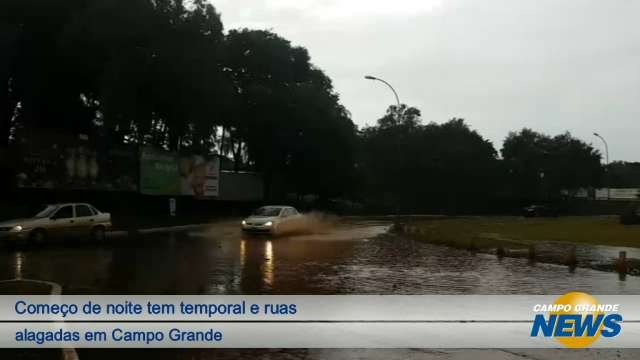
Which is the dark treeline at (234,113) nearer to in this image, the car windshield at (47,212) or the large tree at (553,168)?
the large tree at (553,168)

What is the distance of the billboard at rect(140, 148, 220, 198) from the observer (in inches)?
1684

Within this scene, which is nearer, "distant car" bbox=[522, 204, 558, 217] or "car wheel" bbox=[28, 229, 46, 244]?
"car wheel" bbox=[28, 229, 46, 244]

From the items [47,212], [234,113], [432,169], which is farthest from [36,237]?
[432,169]

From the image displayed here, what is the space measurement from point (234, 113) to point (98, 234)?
94.8 ft

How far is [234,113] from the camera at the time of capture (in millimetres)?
53812

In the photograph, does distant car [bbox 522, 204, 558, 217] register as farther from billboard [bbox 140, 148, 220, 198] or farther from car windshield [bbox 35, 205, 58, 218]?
car windshield [bbox 35, 205, 58, 218]

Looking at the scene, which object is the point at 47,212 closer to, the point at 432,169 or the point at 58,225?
the point at 58,225

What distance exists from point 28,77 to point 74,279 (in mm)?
27549

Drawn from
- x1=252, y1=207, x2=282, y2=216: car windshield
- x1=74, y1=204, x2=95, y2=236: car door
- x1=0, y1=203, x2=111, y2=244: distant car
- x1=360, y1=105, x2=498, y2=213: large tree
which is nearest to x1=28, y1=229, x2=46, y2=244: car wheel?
x1=0, y1=203, x2=111, y2=244: distant car

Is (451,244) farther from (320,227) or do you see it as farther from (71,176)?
(71,176)

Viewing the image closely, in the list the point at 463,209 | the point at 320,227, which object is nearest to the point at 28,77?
the point at 320,227

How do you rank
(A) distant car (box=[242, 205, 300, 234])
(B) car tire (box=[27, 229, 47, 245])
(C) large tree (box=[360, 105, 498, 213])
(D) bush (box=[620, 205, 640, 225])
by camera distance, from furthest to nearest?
(C) large tree (box=[360, 105, 498, 213])
(D) bush (box=[620, 205, 640, 225])
(A) distant car (box=[242, 205, 300, 234])
(B) car tire (box=[27, 229, 47, 245])

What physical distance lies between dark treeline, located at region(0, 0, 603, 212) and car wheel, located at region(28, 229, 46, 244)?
1321 centimetres

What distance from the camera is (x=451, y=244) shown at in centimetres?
2669
